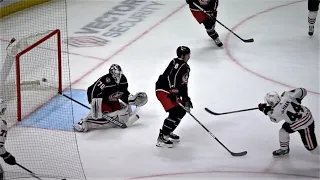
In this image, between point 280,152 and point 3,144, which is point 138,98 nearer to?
point 280,152

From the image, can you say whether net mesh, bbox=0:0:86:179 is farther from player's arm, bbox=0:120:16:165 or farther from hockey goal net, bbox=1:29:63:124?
player's arm, bbox=0:120:16:165

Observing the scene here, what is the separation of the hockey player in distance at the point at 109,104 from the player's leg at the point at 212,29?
6.37 feet

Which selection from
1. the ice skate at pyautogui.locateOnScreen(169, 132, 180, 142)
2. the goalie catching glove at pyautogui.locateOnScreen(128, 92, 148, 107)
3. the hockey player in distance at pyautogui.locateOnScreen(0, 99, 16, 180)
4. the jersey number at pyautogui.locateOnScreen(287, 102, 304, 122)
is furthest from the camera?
the goalie catching glove at pyautogui.locateOnScreen(128, 92, 148, 107)

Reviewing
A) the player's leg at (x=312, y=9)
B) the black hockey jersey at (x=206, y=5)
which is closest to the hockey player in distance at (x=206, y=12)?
the black hockey jersey at (x=206, y=5)

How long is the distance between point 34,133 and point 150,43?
2531mm

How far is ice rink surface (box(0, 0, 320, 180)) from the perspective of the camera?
16.4 feet

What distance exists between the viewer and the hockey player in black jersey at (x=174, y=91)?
16.9 feet

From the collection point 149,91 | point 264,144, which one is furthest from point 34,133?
point 264,144

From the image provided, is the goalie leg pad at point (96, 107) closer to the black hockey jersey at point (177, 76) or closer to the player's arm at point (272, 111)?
the black hockey jersey at point (177, 76)

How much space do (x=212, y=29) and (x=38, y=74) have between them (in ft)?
6.09

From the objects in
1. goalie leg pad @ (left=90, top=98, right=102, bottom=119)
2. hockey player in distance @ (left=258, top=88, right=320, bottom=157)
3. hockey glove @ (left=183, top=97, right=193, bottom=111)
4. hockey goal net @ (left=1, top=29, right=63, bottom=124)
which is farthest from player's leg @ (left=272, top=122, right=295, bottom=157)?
hockey goal net @ (left=1, top=29, right=63, bottom=124)

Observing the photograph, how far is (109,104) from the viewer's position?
5.59 metres

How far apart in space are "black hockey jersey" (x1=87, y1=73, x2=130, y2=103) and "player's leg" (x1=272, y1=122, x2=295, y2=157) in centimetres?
124

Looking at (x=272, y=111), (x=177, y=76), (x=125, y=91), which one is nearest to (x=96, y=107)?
(x=125, y=91)
